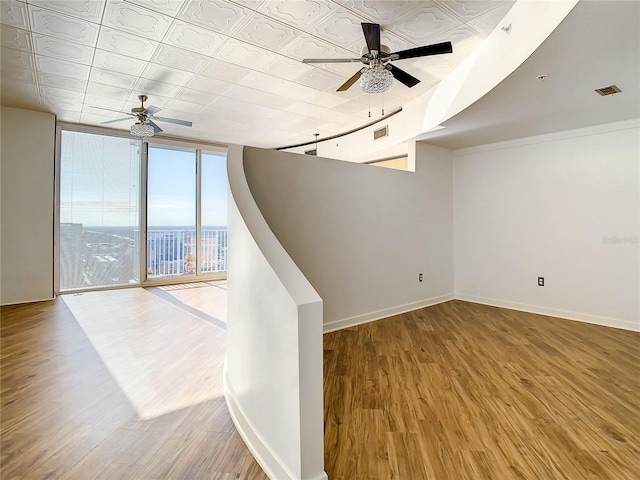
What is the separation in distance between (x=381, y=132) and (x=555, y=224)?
279cm

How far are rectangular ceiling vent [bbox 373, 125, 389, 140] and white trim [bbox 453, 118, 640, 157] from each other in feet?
3.95

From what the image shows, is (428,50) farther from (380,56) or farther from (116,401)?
(116,401)

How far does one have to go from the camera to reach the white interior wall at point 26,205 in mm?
4664

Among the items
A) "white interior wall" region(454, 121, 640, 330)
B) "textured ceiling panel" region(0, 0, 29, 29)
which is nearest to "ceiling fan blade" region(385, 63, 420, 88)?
"white interior wall" region(454, 121, 640, 330)

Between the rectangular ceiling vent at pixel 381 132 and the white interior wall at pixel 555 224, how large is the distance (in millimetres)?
1239

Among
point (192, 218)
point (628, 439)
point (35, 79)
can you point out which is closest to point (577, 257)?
point (628, 439)

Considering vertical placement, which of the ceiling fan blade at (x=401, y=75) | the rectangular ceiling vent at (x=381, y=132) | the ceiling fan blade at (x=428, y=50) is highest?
the rectangular ceiling vent at (x=381, y=132)

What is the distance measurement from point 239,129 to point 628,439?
19.9 feet

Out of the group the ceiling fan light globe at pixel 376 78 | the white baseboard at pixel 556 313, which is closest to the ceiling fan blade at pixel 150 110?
the ceiling fan light globe at pixel 376 78

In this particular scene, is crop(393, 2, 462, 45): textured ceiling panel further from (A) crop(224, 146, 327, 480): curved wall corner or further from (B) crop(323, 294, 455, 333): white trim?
(B) crop(323, 294, 455, 333): white trim

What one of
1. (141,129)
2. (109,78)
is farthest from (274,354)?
(141,129)

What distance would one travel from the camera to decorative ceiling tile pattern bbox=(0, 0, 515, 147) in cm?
264

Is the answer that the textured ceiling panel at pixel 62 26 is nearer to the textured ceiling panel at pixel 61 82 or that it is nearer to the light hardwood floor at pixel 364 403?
the textured ceiling panel at pixel 61 82

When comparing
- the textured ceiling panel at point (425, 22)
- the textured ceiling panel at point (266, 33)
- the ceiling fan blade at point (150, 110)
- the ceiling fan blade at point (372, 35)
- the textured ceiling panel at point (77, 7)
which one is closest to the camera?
the ceiling fan blade at point (372, 35)
